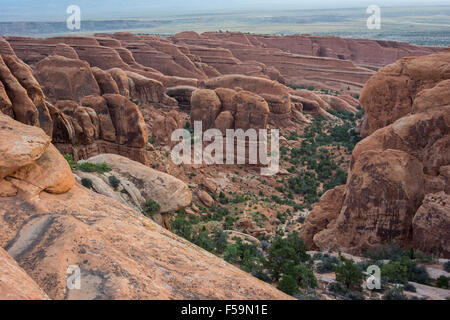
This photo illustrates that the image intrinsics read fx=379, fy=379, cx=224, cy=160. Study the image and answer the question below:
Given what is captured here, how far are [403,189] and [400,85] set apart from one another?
12.2 meters

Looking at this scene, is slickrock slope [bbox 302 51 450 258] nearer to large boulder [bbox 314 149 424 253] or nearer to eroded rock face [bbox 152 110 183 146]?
large boulder [bbox 314 149 424 253]

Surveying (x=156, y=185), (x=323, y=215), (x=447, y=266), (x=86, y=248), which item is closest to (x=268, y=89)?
(x=323, y=215)

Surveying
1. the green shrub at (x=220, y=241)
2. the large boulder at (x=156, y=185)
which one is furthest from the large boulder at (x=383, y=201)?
the large boulder at (x=156, y=185)

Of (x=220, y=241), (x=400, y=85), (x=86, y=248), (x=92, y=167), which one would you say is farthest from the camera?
(x=400, y=85)

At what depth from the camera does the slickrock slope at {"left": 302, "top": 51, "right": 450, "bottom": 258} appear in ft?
51.2

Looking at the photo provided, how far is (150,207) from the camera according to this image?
63.8 ft

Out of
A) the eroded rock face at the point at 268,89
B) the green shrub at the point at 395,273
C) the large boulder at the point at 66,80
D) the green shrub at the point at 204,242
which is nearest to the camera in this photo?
the green shrub at the point at 395,273

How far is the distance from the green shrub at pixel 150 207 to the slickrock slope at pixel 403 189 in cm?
827

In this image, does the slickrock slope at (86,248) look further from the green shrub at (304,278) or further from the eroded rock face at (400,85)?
the eroded rock face at (400,85)

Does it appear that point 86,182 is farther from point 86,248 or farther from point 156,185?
point 86,248

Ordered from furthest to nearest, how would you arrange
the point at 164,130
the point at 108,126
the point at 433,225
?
1. the point at 164,130
2. the point at 108,126
3. the point at 433,225

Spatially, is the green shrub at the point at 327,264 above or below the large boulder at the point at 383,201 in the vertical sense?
below

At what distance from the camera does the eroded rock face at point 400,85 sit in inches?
922
